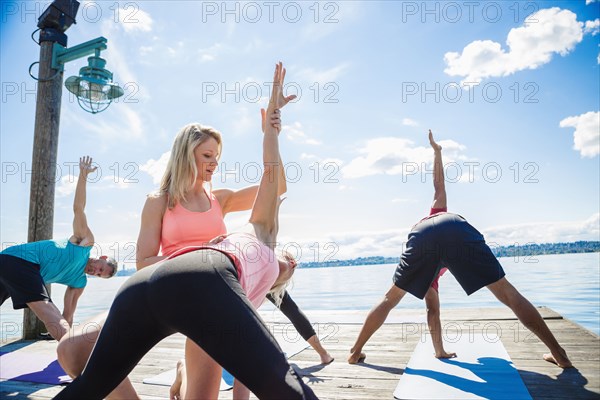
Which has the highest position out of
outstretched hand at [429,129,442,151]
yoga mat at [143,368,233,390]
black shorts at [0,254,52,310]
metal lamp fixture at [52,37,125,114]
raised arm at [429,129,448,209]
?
metal lamp fixture at [52,37,125,114]

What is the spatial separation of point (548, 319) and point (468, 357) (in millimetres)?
1908

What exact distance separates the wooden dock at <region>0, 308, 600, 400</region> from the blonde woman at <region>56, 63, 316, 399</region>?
146cm

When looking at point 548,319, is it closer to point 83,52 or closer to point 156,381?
point 156,381

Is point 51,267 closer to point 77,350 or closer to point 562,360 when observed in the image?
point 77,350

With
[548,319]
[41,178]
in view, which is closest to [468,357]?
[548,319]

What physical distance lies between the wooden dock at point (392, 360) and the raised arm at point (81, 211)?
4.03ft

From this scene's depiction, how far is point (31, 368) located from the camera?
133 inches

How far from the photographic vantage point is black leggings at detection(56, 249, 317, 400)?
109 cm

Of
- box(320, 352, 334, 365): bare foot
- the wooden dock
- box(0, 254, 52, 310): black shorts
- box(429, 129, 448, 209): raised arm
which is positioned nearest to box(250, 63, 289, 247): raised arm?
the wooden dock

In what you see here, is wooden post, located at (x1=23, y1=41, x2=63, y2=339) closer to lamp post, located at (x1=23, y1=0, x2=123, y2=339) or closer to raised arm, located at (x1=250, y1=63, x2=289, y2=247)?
lamp post, located at (x1=23, y1=0, x2=123, y2=339)

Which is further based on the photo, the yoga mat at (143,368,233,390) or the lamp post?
the lamp post

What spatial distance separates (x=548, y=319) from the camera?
173 inches

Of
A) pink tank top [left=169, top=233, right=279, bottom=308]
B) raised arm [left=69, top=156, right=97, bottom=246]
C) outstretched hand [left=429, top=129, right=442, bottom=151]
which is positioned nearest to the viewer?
pink tank top [left=169, top=233, right=279, bottom=308]

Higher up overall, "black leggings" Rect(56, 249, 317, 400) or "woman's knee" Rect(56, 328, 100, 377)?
"black leggings" Rect(56, 249, 317, 400)
